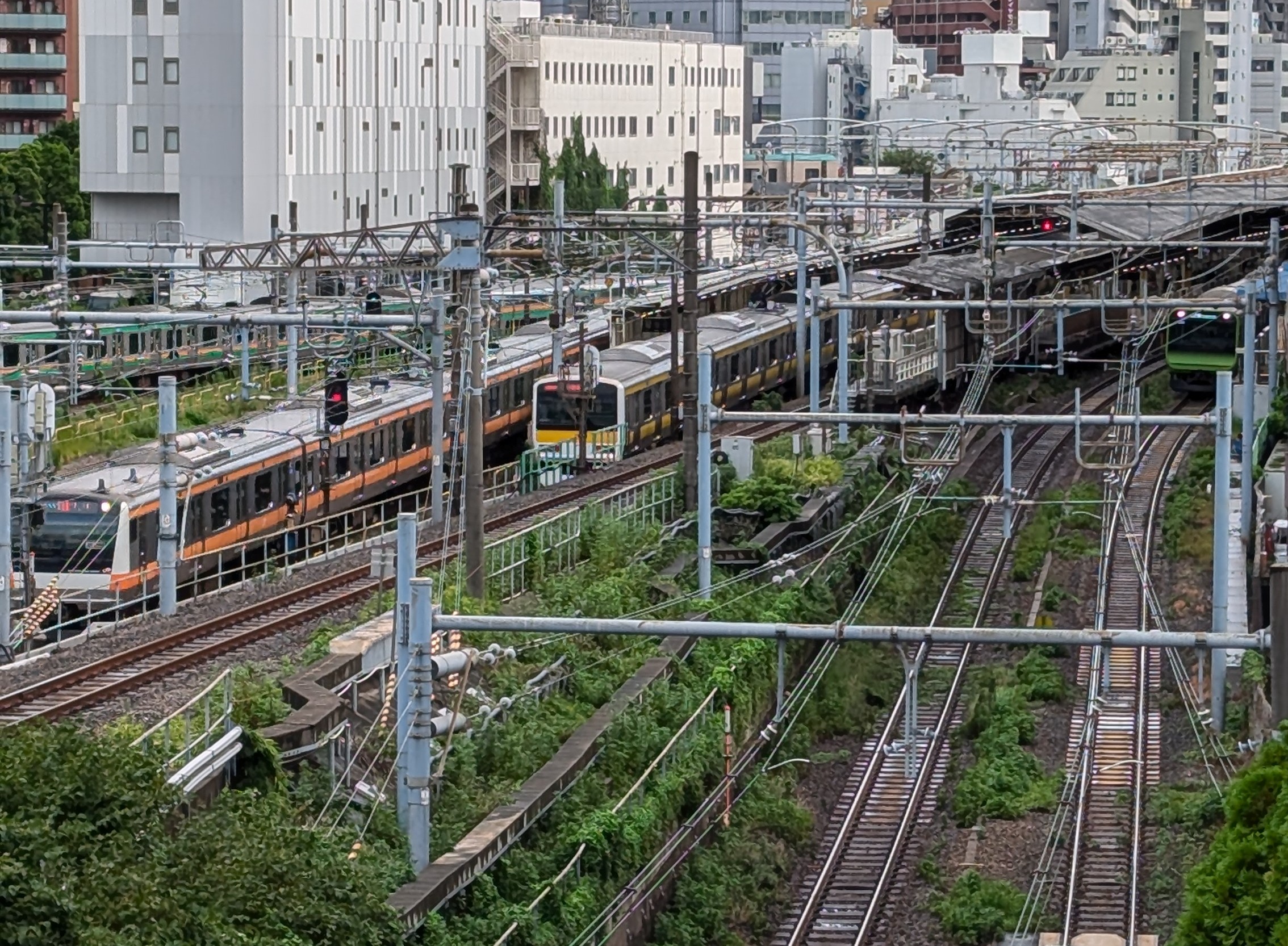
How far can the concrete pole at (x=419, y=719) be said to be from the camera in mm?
11836

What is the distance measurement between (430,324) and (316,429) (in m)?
3.59

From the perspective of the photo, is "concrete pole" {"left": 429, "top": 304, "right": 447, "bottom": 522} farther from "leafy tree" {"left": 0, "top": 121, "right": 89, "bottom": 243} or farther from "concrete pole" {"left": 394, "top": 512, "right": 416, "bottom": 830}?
"leafy tree" {"left": 0, "top": 121, "right": 89, "bottom": 243}

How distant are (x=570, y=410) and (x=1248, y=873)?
19.3 meters

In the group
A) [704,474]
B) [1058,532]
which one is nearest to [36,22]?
[1058,532]

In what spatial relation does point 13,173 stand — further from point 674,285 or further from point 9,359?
point 674,285

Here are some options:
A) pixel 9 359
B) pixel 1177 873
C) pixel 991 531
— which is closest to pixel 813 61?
pixel 9 359

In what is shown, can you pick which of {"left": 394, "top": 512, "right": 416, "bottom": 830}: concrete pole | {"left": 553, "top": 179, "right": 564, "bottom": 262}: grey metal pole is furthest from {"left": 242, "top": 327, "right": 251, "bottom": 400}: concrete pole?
{"left": 394, "top": 512, "right": 416, "bottom": 830}: concrete pole

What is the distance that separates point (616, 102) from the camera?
219 feet

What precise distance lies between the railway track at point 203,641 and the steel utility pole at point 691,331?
139 centimetres

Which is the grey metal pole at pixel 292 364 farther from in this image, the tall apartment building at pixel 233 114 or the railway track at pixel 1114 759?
the tall apartment building at pixel 233 114

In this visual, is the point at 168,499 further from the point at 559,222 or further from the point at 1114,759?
the point at 559,222

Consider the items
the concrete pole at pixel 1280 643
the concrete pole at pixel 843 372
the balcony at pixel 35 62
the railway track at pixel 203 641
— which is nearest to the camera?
the concrete pole at pixel 1280 643

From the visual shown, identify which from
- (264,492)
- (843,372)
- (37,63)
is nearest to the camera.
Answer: (264,492)

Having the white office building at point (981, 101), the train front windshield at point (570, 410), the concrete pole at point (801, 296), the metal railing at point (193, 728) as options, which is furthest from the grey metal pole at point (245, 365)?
the white office building at point (981, 101)
